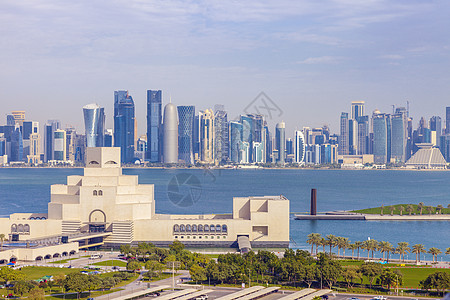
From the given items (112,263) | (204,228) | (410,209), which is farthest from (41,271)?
(410,209)

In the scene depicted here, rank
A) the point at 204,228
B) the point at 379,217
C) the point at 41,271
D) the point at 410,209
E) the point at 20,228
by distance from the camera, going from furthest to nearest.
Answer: the point at 410,209 → the point at 379,217 → the point at 204,228 → the point at 20,228 → the point at 41,271

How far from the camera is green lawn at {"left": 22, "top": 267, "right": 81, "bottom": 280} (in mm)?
56125

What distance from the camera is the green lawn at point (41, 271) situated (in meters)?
56.1

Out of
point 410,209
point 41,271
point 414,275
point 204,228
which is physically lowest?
point 414,275

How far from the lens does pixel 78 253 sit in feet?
230

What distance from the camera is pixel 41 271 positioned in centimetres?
5850

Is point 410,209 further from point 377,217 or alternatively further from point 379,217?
point 377,217

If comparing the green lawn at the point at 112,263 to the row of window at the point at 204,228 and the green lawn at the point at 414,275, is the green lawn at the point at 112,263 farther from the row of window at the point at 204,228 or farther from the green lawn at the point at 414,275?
the green lawn at the point at 414,275

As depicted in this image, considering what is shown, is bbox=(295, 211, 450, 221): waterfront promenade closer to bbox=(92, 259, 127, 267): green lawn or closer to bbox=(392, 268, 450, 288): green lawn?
bbox=(392, 268, 450, 288): green lawn

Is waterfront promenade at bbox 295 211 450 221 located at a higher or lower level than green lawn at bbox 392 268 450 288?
higher

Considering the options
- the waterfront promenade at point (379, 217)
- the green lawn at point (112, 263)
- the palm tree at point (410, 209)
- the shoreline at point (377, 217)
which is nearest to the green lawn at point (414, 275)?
the green lawn at point (112, 263)

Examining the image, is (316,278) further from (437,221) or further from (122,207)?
(437,221)

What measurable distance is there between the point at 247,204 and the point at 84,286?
32.9 m

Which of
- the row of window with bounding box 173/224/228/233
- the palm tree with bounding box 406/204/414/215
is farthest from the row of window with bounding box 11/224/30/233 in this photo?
the palm tree with bounding box 406/204/414/215
